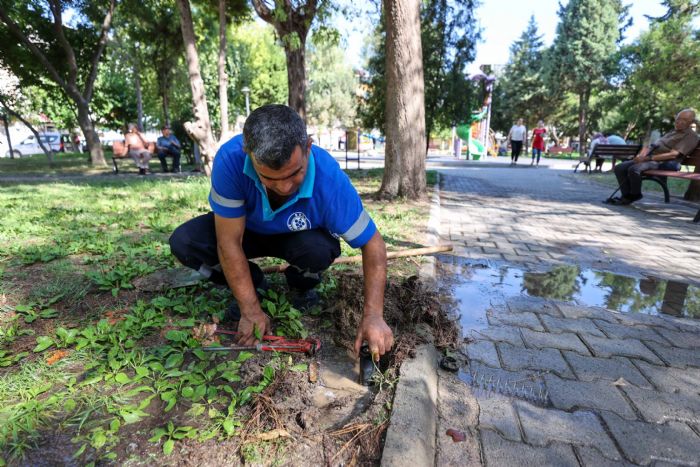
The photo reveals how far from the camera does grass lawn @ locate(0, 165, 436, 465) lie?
1556 millimetres

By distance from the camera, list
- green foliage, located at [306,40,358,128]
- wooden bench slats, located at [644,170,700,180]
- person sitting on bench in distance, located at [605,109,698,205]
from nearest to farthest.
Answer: wooden bench slats, located at [644,170,700,180]
person sitting on bench in distance, located at [605,109,698,205]
green foliage, located at [306,40,358,128]

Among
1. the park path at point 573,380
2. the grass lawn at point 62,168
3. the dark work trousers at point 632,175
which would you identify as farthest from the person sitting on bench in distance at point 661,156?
the grass lawn at point 62,168

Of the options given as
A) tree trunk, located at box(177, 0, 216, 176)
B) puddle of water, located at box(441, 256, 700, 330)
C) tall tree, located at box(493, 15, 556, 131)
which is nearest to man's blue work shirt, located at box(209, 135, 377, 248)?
puddle of water, located at box(441, 256, 700, 330)

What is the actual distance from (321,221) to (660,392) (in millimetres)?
1944

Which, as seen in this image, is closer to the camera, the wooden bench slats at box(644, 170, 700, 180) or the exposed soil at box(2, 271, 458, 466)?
the exposed soil at box(2, 271, 458, 466)

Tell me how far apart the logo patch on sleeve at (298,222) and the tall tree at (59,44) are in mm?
14940

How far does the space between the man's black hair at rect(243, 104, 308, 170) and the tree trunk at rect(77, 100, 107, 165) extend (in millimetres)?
15772

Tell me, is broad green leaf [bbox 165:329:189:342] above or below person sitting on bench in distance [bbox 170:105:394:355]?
below

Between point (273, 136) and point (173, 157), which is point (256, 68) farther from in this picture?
point (273, 136)

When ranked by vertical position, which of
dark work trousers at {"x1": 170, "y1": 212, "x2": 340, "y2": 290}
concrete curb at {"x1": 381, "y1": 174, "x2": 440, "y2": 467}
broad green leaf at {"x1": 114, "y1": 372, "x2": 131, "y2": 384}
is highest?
dark work trousers at {"x1": 170, "y1": 212, "x2": 340, "y2": 290}

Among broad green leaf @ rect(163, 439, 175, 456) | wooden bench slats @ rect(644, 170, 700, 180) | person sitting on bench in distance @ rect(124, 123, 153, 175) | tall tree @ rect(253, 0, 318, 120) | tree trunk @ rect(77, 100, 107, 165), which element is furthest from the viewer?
tree trunk @ rect(77, 100, 107, 165)

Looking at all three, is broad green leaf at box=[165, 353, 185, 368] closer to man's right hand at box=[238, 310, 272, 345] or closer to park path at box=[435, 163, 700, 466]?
man's right hand at box=[238, 310, 272, 345]

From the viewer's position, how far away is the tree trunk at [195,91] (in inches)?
360

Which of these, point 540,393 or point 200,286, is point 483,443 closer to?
point 540,393
